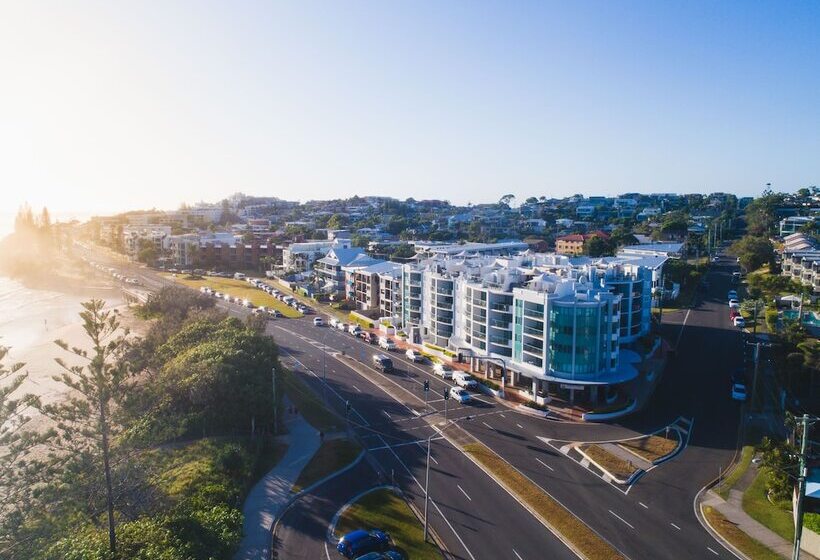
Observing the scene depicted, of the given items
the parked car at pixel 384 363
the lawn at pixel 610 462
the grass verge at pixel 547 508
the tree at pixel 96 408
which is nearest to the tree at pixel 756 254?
the parked car at pixel 384 363

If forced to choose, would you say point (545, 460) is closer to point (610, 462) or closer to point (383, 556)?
point (610, 462)

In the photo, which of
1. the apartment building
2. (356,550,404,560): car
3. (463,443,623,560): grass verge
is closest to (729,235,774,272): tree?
the apartment building

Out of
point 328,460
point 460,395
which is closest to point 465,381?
point 460,395

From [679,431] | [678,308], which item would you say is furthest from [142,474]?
[678,308]

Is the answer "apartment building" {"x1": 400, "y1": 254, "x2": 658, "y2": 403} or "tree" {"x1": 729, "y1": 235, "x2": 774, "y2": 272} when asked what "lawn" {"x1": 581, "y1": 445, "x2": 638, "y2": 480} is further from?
"tree" {"x1": 729, "y1": 235, "x2": 774, "y2": 272}

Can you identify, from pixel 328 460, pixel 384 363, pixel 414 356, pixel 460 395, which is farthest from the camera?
pixel 414 356

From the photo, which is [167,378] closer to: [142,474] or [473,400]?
[142,474]
